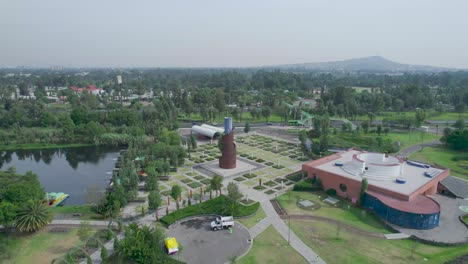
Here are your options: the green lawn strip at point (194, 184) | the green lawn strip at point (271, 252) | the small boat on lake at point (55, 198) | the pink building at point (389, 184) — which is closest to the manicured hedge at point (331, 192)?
the pink building at point (389, 184)

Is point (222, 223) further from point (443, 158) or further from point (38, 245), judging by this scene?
point (443, 158)

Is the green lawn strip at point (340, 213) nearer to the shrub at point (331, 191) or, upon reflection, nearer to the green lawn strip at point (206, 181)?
the shrub at point (331, 191)

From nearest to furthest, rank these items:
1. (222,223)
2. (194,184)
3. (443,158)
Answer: (222,223) < (194,184) < (443,158)

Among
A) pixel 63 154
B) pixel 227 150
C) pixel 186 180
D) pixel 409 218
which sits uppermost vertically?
pixel 227 150

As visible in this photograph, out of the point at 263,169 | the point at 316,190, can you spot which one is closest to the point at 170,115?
the point at 263,169

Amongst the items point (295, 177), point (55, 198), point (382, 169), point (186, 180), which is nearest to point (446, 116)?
point (382, 169)

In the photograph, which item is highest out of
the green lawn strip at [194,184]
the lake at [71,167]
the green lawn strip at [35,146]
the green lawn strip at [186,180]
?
the green lawn strip at [194,184]

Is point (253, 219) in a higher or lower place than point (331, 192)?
lower
